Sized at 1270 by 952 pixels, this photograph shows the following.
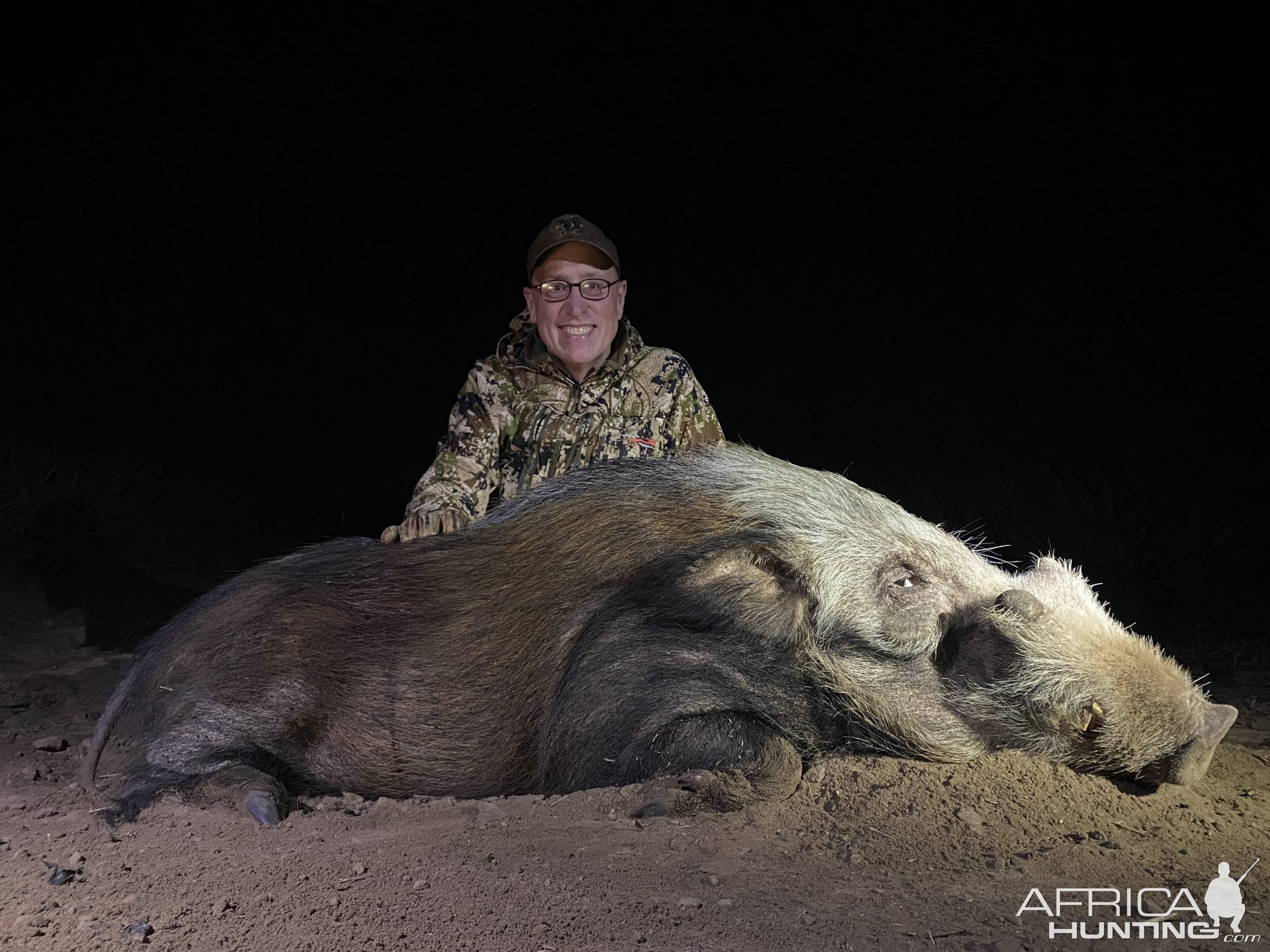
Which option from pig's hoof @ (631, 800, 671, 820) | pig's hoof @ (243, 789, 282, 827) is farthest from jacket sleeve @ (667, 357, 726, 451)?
pig's hoof @ (243, 789, 282, 827)

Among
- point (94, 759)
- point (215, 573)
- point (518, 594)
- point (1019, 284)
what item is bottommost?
point (215, 573)

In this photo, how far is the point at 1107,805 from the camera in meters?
2.54

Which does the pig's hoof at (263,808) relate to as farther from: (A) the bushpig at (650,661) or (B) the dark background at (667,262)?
(B) the dark background at (667,262)

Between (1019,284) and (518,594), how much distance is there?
783 centimetres

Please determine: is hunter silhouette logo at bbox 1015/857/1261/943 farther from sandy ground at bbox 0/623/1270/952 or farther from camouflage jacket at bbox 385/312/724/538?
camouflage jacket at bbox 385/312/724/538

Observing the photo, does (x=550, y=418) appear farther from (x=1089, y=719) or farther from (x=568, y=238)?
(x=1089, y=719)

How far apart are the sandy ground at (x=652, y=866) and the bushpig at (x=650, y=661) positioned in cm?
A: 17

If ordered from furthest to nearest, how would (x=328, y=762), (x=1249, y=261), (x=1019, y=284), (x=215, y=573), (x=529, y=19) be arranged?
(x=529, y=19) → (x=1019, y=284) → (x=1249, y=261) → (x=215, y=573) → (x=328, y=762)

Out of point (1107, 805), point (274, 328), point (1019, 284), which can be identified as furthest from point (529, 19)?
point (1107, 805)

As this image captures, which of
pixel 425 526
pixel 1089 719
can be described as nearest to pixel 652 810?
pixel 1089 719

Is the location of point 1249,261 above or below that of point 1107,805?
above

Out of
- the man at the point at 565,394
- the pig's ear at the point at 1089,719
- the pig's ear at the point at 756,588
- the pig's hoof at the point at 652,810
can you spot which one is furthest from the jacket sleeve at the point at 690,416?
the pig's hoof at the point at 652,810

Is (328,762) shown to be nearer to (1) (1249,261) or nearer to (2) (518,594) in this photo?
(2) (518,594)

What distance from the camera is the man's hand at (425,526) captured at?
361cm
